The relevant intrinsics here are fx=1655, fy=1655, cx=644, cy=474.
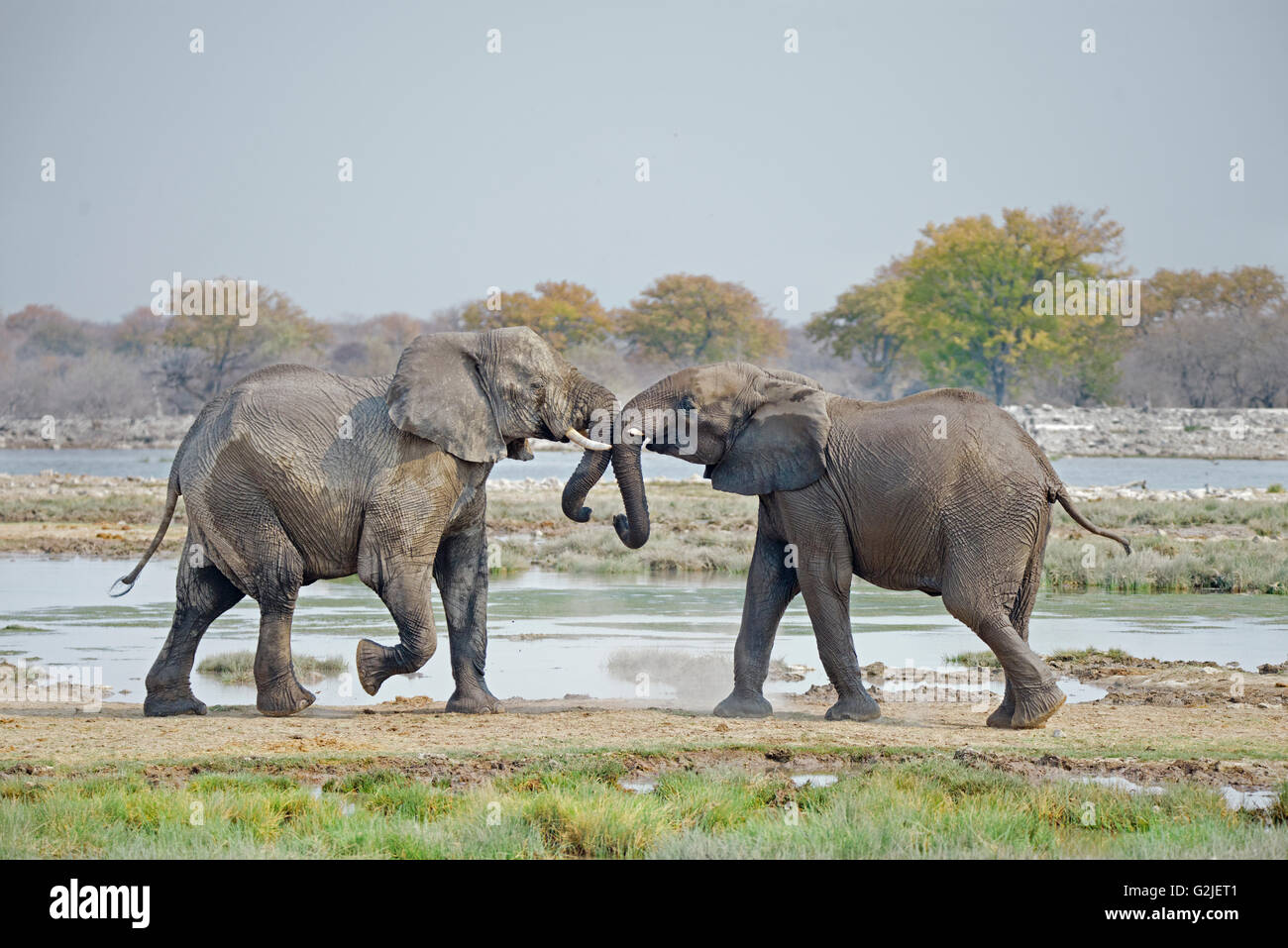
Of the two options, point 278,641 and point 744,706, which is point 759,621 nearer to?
point 744,706

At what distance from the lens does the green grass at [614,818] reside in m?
7.43

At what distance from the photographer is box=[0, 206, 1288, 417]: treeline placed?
3265 inches

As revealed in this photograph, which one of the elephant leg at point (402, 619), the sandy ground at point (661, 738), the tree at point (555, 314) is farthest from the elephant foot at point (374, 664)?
the tree at point (555, 314)

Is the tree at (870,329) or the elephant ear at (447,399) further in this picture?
the tree at (870,329)

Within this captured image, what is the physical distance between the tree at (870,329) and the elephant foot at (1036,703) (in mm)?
94358

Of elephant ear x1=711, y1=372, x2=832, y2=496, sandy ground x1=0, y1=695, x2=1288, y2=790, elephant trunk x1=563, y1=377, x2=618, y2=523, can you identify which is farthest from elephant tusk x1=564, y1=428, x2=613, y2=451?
sandy ground x1=0, y1=695, x2=1288, y2=790

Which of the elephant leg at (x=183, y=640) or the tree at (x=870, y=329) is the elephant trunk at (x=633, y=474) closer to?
the elephant leg at (x=183, y=640)

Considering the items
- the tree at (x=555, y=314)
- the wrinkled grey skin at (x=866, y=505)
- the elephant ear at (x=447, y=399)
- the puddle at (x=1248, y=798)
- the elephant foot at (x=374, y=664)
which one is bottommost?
the puddle at (x=1248, y=798)

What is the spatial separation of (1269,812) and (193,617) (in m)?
6.94

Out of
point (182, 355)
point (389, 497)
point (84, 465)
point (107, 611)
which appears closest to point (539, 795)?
point (389, 497)

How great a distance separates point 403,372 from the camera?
10961 mm

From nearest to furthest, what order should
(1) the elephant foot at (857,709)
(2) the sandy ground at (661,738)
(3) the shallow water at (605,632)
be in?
(2) the sandy ground at (661,738), (1) the elephant foot at (857,709), (3) the shallow water at (605,632)

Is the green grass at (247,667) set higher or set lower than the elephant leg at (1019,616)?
lower
